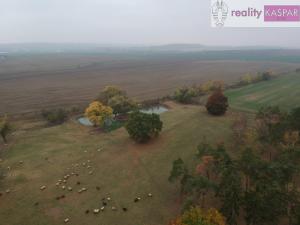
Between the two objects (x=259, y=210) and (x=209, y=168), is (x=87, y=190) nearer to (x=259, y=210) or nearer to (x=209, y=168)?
(x=209, y=168)

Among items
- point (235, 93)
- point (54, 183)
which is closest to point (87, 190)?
point (54, 183)

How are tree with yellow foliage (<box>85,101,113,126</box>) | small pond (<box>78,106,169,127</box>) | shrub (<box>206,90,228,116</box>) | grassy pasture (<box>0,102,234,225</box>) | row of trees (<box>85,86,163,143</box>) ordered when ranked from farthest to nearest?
small pond (<box>78,106,169,127</box>) < tree with yellow foliage (<box>85,101,113,126</box>) < shrub (<box>206,90,228,116</box>) < row of trees (<box>85,86,163,143</box>) < grassy pasture (<box>0,102,234,225</box>)

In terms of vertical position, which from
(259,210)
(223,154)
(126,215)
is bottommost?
(126,215)

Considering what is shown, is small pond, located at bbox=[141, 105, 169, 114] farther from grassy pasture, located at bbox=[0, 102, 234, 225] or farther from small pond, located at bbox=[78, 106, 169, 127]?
grassy pasture, located at bbox=[0, 102, 234, 225]

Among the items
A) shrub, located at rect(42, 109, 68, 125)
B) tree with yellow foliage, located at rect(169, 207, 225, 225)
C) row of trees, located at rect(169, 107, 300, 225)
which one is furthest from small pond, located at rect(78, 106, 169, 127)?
tree with yellow foliage, located at rect(169, 207, 225, 225)

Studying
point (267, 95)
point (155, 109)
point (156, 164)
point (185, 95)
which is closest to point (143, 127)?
point (156, 164)

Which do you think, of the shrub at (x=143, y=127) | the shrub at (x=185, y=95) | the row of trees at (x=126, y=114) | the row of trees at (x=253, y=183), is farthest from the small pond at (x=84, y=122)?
the row of trees at (x=253, y=183)
